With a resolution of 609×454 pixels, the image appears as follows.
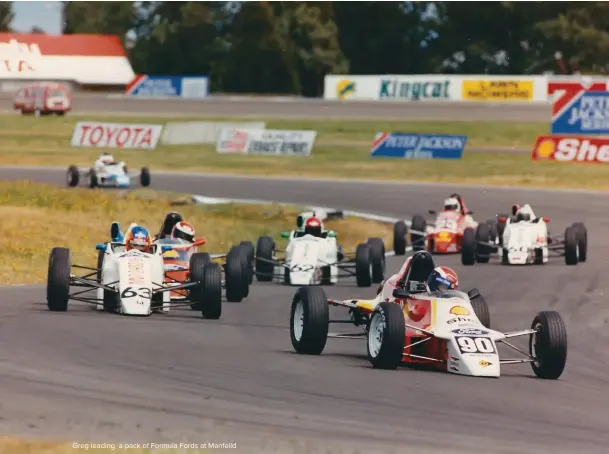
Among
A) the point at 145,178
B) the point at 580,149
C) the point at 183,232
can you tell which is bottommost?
the point at 183,232

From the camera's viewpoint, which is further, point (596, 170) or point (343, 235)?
point (596, 170)

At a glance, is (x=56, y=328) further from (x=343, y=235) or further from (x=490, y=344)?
(x=343, y=235)

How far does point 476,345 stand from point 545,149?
45.9 meters

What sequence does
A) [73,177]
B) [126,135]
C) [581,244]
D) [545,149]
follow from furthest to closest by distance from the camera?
[126,135] → [545,149] → [73,177] → [581,244]

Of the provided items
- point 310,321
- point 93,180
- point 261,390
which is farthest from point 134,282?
point 93,180

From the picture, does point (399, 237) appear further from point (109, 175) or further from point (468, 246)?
point (109, 175)

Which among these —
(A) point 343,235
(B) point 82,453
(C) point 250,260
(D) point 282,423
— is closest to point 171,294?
(C) point 250,260

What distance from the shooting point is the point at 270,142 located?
6406cm

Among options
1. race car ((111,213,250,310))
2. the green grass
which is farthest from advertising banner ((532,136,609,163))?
race car ((111,213,250,310))

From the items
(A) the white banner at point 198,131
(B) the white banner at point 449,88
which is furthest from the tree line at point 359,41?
(A) the white banner at point 198,131

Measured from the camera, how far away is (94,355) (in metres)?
15.9

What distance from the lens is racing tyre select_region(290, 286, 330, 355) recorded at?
16156 mm

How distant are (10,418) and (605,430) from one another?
497cm

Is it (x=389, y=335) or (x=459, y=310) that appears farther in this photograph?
(x=459, y=310)
